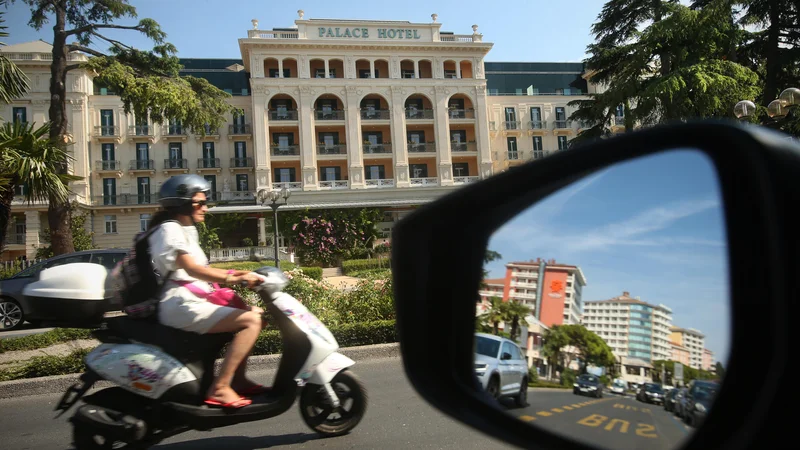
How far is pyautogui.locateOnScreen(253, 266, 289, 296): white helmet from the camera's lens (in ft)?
11.1

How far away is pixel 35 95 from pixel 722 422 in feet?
148

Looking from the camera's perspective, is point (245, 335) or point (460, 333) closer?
point (460, 333)

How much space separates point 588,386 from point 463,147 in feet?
137

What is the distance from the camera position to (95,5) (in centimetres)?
1609

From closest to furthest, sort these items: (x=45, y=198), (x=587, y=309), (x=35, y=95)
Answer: (x=587, y=309) < (x=45, y=198) < (x=35, y=95)

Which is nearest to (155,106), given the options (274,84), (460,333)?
(460,333)

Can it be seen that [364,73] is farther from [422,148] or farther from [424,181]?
[424,181]

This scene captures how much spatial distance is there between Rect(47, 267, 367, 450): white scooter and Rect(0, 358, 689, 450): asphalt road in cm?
33

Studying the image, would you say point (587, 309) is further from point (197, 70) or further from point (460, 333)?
point (197, 70)

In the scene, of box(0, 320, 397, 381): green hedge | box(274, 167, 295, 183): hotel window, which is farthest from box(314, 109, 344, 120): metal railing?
box(0, 320, 397, 381): green hedge

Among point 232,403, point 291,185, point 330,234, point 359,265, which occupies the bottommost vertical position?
point 232,403

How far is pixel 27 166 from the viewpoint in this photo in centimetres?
839

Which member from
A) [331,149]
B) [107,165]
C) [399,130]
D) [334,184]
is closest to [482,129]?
[399,130]

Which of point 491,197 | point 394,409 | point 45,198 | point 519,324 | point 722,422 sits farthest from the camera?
point 45,198
